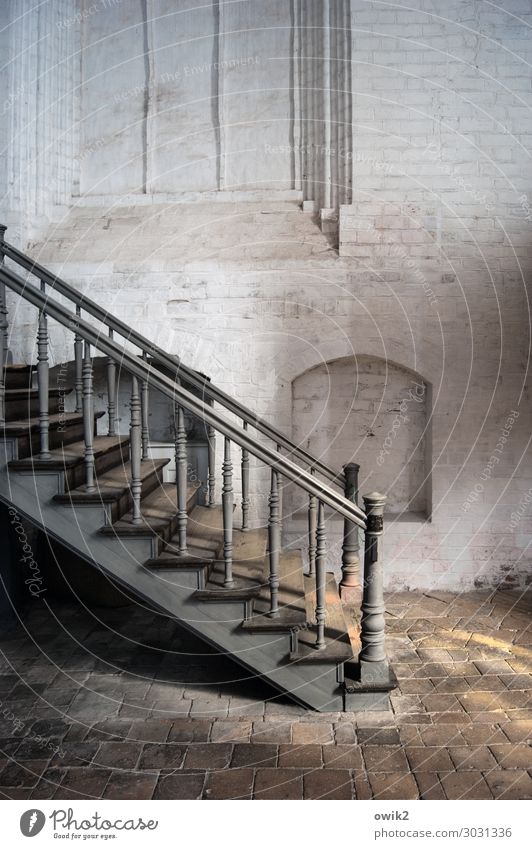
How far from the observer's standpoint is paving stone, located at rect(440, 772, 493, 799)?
3.07m

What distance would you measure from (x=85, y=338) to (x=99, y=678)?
2059 mm

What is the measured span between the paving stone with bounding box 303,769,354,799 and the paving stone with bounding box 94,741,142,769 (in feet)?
2.71

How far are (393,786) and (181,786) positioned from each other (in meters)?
0.94

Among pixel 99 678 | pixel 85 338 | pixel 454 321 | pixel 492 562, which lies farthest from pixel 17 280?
pixel 492 562

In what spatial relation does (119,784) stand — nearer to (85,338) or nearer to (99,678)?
(99,678)

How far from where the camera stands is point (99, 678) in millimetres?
4328

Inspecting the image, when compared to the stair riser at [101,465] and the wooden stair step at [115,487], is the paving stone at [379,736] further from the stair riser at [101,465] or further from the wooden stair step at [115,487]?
the stair riser at [101,465]

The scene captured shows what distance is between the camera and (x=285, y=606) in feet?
13.4

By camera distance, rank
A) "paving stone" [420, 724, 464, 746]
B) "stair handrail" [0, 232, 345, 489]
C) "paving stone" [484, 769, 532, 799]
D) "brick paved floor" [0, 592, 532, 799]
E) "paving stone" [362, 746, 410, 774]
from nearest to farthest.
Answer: "paving stone" [484, 769, 532, 799] → "brick paved floor" [0, 592, 532, 799] → "paving stone" [362, 746, 410, 774] → "paving stone" [420, 724, 464, 746] → "stair handrail" [0, 232, 345, 489]

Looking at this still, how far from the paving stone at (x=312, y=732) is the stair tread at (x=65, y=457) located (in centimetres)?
187

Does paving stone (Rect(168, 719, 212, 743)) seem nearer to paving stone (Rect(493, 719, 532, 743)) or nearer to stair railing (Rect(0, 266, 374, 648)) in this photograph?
stair railing (Rect(0, 266, 374, 648))

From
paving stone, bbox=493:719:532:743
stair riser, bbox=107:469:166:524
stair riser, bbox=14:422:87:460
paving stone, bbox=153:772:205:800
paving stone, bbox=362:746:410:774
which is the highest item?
stair riser, bbox=14:422:87:460

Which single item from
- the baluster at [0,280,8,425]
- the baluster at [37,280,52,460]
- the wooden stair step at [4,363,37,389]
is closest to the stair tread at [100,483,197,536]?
the baluster at [37,280,52,460]

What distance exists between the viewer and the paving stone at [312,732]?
11.7 ft
